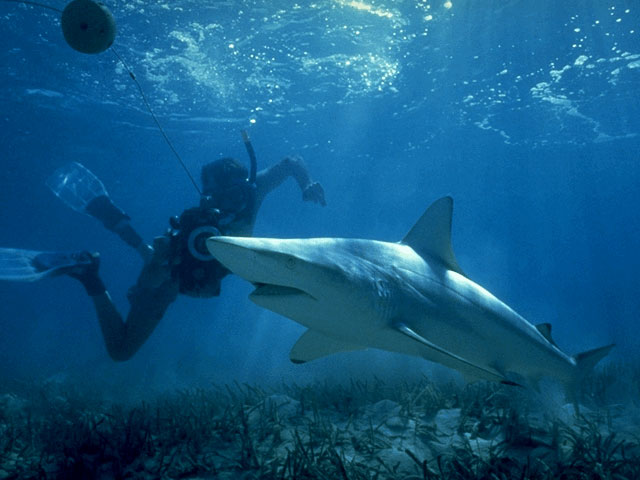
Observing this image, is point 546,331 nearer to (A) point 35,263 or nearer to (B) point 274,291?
(B) point 274,291

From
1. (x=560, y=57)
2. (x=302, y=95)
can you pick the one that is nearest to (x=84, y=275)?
(x=302, y=95)

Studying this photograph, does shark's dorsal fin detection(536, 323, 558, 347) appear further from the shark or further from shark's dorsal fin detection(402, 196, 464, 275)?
shark's dorsal fin detection(402, 196, 464, 275)

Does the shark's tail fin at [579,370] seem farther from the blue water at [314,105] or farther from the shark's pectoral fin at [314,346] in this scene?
the blue water at [314,105]

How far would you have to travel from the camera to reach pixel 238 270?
2.23 metres

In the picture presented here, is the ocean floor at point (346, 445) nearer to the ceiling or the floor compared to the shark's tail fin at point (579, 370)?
nearer to the floor

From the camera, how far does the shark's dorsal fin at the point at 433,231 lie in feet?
12.0

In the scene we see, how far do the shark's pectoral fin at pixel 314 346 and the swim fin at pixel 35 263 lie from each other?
5.01 metres

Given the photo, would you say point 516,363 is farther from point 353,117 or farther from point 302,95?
point 353,117

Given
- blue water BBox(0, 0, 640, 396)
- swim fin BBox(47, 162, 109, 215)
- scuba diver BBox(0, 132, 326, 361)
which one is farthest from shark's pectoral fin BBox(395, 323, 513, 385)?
blue water BBox(0, 0, 640, 396)

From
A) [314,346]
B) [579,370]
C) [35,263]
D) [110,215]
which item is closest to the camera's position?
[314,346]

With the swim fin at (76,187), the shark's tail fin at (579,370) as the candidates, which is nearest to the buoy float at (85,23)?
the swim fin at (76,187)

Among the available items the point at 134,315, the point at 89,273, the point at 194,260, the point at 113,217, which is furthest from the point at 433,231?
the point at 113,217

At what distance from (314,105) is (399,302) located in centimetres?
2136

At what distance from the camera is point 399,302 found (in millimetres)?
3053
